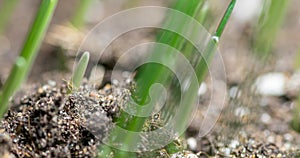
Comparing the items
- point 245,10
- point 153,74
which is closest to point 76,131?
point 153,74

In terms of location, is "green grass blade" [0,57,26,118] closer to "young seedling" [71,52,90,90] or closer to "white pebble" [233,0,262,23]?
"young seedling" [71,52,90,90]

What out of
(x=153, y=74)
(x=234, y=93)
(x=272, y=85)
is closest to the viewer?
(x=153, y=74)

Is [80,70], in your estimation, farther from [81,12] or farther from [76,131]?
[81,12]

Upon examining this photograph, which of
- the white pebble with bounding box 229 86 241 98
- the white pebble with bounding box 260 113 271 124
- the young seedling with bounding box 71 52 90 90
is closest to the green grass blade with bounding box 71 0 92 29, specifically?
the white pebble with bounding box 229 86 241 98

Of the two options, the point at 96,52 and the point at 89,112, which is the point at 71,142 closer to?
the point at 89,112

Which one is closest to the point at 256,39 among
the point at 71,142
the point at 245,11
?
the point at 71,142

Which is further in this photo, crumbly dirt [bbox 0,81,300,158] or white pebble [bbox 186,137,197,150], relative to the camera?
white pebble [bbox 186,137,197,150]

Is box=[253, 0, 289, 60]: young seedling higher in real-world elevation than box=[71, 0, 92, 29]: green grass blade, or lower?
higher

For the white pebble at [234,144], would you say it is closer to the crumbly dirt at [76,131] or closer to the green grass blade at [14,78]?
the crumbly dirt at [76,131]
